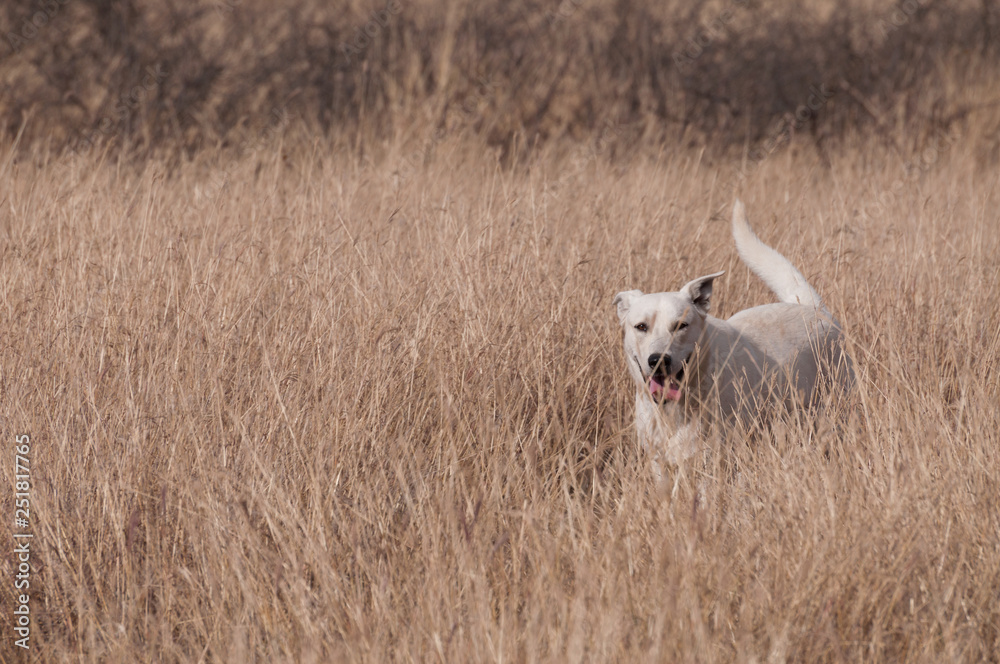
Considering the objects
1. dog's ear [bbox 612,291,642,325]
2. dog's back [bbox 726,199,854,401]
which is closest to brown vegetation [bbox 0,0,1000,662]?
dog's back [bbox 726,199,854,401]

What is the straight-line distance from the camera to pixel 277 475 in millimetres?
2189

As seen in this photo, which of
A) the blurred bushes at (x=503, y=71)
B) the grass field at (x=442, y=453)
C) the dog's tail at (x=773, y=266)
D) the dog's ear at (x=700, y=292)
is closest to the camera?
the grass field at (x=442, y=453)

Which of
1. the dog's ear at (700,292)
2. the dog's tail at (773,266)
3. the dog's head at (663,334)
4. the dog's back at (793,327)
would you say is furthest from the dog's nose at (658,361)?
the dog's tail at (773,266)

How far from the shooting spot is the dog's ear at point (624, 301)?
307 centimetres

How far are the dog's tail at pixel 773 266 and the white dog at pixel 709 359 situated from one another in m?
0.08

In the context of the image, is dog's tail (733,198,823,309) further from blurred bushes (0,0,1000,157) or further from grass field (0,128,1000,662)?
blurred bushes (0,0,1000,157)

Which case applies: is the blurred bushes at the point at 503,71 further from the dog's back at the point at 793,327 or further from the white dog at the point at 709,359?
the white dog at the point at 709,359

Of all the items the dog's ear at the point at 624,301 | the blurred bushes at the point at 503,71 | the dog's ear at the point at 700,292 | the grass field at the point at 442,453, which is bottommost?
the grass field at the point at 442,453

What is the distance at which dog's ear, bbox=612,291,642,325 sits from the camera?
121 inches

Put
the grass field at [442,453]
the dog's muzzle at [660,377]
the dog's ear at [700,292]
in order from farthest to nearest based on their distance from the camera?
the dog's ear at [700,292]
the dog's muzzle at [660,377]
the grass field at [442,453]

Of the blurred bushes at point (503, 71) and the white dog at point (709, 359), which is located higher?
the blurred bushes at point (503, 71)

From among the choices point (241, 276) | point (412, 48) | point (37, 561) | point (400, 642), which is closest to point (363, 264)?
point (241, 276)

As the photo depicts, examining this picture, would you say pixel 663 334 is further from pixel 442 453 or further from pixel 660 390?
pixel 442 453

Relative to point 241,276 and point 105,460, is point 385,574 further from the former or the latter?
point 241,276
